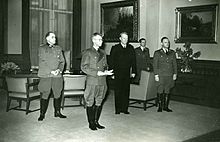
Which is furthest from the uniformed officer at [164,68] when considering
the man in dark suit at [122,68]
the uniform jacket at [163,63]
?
the man in dark suit at [122,68]

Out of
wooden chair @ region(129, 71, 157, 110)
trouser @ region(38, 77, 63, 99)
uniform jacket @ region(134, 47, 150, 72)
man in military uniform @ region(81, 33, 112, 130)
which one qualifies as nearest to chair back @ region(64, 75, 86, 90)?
trouser @ region(38, 77, 63, 99)

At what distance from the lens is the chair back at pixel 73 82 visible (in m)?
6.39

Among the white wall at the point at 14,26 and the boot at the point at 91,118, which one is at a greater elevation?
the white wall at the point at 14,26

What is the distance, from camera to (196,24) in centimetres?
803

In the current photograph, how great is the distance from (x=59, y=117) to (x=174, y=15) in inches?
173

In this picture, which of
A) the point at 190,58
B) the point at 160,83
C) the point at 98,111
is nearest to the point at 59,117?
the point at 98,111

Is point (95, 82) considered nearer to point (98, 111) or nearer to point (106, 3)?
point (98, 111)

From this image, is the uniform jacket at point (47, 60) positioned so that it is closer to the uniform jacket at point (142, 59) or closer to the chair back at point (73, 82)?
the chair back at point (73, 82)

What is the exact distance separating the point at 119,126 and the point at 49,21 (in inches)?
223

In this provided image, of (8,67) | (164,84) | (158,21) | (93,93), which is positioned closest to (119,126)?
(93,93)

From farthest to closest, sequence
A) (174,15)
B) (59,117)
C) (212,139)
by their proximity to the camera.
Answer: (174,15)
(59,117)
(212,139)

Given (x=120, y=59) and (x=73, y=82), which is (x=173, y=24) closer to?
(x=120, y=59)

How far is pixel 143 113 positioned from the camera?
629 cm

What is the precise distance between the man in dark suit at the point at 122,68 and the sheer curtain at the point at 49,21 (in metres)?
4.30
